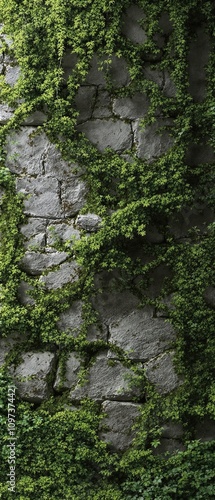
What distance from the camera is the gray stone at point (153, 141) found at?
4797 millimetres

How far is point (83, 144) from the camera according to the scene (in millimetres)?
4801

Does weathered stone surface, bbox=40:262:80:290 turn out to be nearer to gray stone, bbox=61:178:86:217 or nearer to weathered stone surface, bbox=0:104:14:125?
gray stone, bbox=61:178:86:217

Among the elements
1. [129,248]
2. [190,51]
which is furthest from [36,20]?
[129,248]

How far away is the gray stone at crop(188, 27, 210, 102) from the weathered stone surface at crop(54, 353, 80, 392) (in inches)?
89.4

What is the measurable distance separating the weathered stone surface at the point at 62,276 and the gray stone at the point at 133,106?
4.13 feet

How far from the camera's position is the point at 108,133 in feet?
16.0

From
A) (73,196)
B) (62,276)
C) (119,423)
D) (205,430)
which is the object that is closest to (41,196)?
(73,196)

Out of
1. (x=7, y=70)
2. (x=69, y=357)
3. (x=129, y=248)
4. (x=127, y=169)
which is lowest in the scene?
(x=69, y=357)

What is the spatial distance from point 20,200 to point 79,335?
1173 millimetres

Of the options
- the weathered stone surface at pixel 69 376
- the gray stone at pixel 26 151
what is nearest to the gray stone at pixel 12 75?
the gray stone at pixel 26 151

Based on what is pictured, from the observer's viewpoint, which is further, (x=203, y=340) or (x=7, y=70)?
(x=7, y=70)

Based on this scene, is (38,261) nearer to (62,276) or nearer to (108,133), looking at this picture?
(62,276)

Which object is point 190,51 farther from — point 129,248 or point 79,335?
point 79,335

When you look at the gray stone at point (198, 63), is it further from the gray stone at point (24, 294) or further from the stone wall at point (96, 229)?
the gray stone at point (24, 294)
